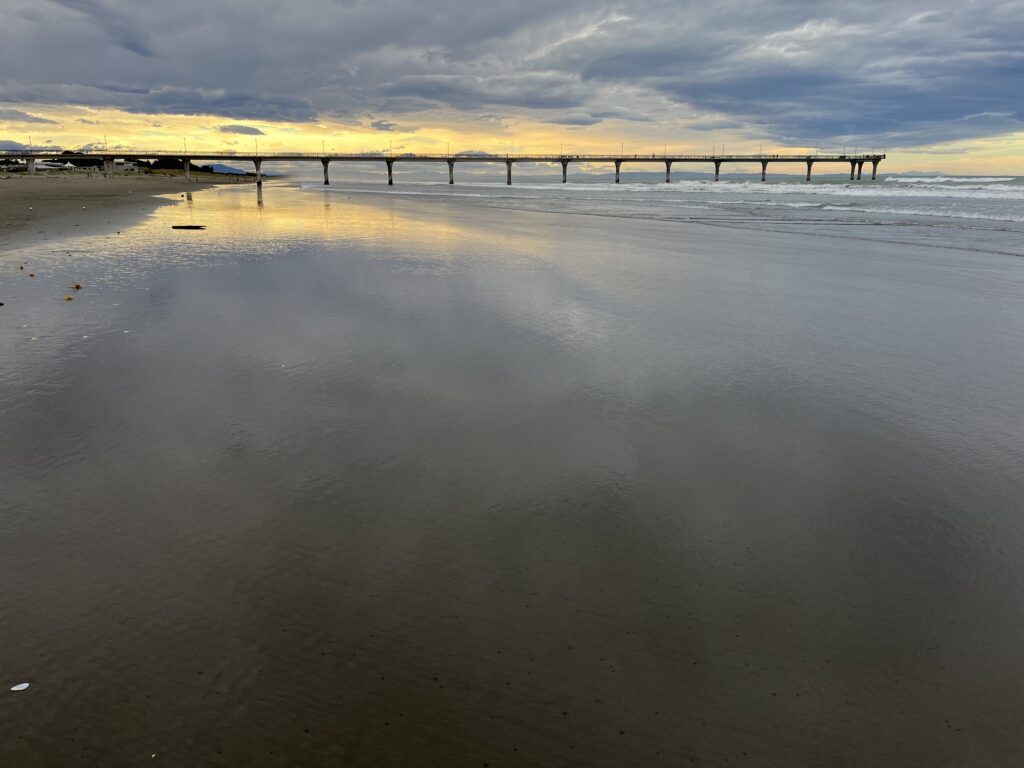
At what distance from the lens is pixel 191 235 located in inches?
967

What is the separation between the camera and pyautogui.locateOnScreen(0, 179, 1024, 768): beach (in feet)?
10.7

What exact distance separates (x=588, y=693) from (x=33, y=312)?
490 inches

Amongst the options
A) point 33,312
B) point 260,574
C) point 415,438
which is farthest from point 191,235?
point 260,574

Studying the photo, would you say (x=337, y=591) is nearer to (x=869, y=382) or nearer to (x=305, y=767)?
(x=305, y=767)

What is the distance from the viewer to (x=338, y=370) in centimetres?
873

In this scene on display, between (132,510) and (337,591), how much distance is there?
85.1 inches

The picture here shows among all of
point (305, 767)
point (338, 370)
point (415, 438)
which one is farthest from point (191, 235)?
point (305, 767)

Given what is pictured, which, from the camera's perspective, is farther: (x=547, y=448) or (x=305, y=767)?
(x=547, y=448)

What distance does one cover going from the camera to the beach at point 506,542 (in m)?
3.27

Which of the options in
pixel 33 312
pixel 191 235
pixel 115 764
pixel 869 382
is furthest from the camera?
pixel 191 235

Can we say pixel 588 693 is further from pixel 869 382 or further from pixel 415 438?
pixel 869 382

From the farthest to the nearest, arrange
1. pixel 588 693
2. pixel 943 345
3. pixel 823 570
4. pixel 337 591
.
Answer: pixel 943 345, pixel 823 570, pixel 337 591, pixel 588 693

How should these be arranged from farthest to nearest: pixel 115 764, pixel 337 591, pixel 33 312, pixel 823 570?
pixel 33 312 < pixel 823 570 < pixel 337 591 < pixel 115 764

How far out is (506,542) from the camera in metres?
4.82
